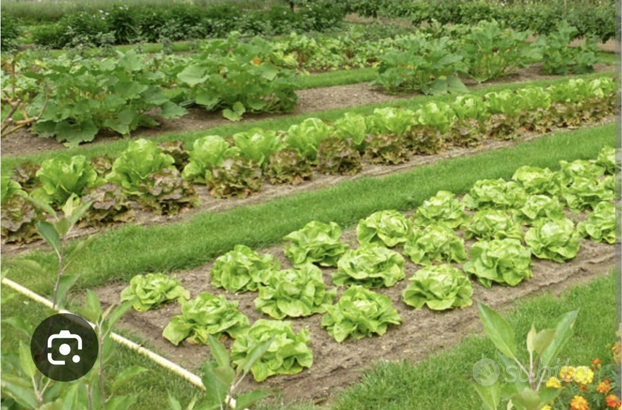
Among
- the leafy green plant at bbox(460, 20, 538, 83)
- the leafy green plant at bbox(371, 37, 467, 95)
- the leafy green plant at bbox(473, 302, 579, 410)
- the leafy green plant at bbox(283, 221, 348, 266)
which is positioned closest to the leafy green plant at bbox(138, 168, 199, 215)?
the leafy green plant at bbox(283, 221, 348, 266)

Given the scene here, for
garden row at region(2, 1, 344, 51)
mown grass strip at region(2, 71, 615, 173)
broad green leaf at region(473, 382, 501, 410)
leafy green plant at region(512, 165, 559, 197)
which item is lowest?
garden row at region(2, 1, 344, 51)

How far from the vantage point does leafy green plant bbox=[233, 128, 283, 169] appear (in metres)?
7.30

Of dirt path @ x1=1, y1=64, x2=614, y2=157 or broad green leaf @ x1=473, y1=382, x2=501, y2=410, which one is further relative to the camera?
dirt path @ x1=1, y1=64, x2=614, y2=157

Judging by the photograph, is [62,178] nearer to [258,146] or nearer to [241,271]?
[258,146]

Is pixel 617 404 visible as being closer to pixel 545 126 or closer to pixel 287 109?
pixel 545 126

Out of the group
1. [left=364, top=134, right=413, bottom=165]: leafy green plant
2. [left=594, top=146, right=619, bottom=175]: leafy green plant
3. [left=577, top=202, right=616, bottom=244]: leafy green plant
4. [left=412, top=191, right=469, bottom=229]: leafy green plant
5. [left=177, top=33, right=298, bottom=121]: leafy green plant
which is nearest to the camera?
[left=577, top=202, right=616, bottom=244]: leafy green plant

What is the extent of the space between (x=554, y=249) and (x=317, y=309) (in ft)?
6.15

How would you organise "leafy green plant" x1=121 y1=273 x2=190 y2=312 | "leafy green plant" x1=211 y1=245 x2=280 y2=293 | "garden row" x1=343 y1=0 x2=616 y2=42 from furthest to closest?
"garden row" x1=343 y1=0 x2=616 y2=42, "leafy green plant" x1=211 y1=245 x2=280 y2=293, "leafy green plant" x1=121 y1=273 x2=190 y2=312

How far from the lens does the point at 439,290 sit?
474 centimetres

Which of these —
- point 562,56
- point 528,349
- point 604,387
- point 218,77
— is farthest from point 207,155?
point 562,56

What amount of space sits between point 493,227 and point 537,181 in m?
1.19

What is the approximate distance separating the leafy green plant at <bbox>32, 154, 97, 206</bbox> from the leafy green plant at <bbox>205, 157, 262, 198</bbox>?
3.48 ft

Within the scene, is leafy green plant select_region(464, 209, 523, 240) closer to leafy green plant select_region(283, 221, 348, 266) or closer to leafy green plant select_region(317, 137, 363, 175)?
leafy green plant select_region(283, 221, 348, 266)

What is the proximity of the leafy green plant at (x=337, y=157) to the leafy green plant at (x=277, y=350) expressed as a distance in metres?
3.53
